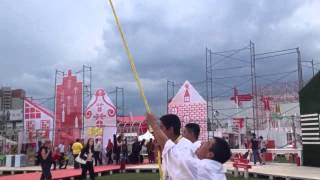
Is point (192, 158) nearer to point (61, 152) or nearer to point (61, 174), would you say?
point (61, 174)

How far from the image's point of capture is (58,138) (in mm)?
28656

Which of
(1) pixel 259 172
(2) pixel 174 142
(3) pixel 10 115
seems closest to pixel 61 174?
(1) pixel 259 172

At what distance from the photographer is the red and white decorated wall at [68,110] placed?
93.8ft

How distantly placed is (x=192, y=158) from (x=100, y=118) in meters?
23.2

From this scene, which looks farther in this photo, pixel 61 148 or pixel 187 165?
pixel 61 148

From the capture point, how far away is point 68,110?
29375 mm

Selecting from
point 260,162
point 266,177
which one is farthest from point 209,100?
point 266,177

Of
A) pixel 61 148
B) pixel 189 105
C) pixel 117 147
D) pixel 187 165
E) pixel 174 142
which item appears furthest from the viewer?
pixel 189 105

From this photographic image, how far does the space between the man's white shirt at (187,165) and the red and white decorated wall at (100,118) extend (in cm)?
2252

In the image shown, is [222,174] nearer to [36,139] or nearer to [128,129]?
[36,139]

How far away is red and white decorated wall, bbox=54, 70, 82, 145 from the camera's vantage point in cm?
2858

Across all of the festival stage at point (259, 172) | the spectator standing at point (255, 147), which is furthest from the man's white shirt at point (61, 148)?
the spectator standing at point (255, 147)

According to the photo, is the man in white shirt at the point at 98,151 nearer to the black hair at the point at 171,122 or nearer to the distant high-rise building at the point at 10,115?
the distant high-rise building at the point at 10,115

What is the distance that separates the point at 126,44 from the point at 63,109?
2593 cm
